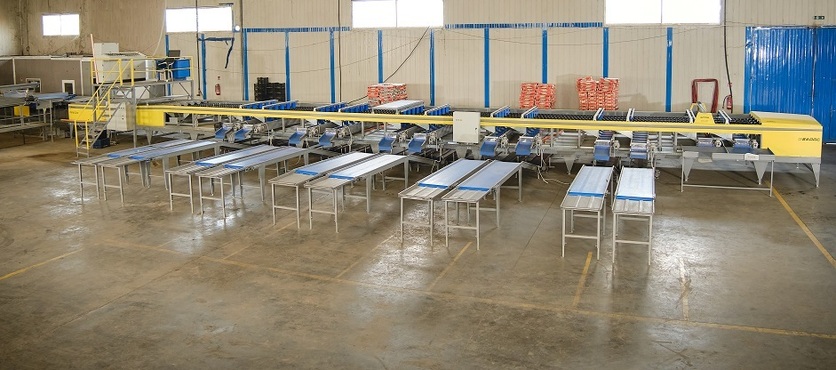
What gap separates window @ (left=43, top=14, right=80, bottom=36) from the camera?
1094 inches

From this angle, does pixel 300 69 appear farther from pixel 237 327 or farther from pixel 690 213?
pixel 237 327

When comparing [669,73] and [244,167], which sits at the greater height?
[669,73]

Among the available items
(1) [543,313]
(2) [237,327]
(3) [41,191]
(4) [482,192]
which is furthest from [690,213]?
(3) [41,191]

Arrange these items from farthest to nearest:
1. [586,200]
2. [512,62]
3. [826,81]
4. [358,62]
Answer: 1. [358,62]
2. [512,62]
3. [826,81]
4. [586,200]

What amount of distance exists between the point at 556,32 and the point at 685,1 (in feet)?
11.5

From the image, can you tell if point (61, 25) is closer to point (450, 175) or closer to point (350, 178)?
point (350, 178)

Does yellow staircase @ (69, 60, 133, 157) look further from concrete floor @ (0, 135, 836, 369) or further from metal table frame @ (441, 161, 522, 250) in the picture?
metal table frame @ (441, 161, 522, 250)

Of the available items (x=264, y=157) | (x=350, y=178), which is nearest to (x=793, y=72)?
(x=350, y=178)

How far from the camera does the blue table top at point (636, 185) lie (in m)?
10.3

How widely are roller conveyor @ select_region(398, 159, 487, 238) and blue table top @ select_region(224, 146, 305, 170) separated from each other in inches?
123

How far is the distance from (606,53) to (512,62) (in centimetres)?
270

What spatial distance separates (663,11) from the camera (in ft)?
67.1

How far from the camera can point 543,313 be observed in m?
8.27

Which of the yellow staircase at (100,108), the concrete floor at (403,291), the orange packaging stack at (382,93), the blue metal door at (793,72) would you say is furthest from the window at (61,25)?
the blue metal door at (793,72)
